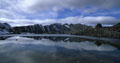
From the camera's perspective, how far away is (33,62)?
1285cm

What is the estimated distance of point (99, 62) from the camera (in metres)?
13.2

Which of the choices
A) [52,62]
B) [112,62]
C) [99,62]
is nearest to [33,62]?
[52,62]

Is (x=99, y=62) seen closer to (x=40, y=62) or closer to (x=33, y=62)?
(x=40, y=62)

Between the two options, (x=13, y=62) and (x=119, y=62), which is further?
(x=119, y=62)

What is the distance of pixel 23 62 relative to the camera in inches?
504

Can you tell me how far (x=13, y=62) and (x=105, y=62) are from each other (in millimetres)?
13575

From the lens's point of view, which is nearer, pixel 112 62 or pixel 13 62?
pixel 13 62

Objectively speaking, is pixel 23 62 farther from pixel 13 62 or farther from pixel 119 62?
pixel 119 62

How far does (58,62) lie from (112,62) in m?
8.29

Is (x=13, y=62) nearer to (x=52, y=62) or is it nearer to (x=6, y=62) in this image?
(x=6, y=62)

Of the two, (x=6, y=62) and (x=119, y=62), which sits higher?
(x=6, y=62)

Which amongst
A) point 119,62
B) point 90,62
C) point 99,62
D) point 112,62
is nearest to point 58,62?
point 90,62

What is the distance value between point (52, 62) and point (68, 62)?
2303 millimetres

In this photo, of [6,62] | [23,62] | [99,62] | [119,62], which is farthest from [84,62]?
[6,62]
